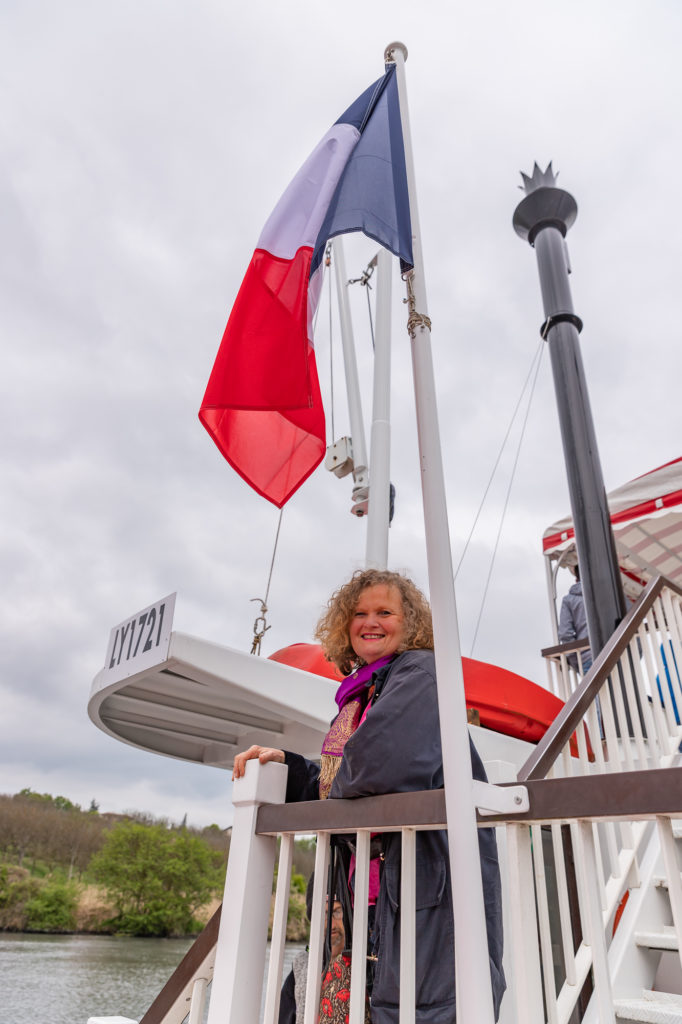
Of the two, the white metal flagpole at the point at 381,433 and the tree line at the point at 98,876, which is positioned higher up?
the white metal flagpole at the point at 381,433

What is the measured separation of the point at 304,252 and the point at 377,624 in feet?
3.73

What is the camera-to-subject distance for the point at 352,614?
196 cm

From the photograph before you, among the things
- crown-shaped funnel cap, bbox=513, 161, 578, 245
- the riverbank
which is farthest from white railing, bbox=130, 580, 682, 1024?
the riverbank

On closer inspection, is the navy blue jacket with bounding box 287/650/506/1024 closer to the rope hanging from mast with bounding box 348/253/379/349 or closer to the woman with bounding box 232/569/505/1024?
the woman with bounding box 232/569/505/1024

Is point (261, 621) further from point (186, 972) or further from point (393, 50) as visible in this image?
point (393, 50)

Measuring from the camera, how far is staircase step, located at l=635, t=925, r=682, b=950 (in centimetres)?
277

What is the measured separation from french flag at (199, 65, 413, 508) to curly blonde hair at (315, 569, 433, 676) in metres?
0.53

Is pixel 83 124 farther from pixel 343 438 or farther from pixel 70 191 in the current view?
pixel 343 438

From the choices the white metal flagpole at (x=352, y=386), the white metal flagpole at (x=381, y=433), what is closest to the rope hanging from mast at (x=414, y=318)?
the white metal flagpole at (x=381, y=433)

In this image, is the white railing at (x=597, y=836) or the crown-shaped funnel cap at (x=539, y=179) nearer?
the white railing at (x=597, y=836)

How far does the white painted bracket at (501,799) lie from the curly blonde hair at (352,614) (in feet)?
2.12

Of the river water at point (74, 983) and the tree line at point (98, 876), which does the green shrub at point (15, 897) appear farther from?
the river water at point (74, 983)

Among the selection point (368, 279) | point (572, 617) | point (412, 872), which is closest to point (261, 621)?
point (412, 872)

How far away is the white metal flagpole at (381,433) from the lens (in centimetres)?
475
